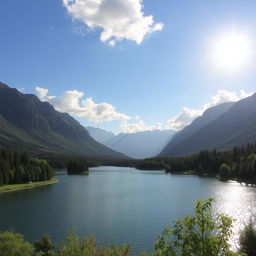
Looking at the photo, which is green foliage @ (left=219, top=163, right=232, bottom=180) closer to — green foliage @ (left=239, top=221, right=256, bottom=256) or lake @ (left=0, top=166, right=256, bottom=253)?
lake @ (left=0, top=166, right=256, bottom=253)

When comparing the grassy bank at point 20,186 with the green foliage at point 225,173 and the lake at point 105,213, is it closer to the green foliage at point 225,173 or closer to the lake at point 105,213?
the lake at point 105,213

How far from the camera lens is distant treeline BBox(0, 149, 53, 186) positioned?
479ft

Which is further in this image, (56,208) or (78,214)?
(56,208)

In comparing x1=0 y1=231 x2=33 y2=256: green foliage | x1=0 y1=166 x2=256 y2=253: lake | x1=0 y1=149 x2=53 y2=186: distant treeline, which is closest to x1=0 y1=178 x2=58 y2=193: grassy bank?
x1=0 y1=149 x2=53 y2=186: distant treeline

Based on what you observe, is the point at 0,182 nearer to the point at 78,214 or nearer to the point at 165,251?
the point at 78,214

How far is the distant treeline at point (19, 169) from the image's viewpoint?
14588 centimetres

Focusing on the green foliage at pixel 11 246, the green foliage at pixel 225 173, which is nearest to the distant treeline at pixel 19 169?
the green foliage at pixel 225 173

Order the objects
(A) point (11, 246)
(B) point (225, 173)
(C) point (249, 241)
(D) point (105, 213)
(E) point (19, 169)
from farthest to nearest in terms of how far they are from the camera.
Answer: (B) point (225, 173)
(E) point (19, 169)
(D) point (105, 213)
(C) point (249, 241)
(A) point (11, 246)

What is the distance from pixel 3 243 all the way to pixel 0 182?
354 feet

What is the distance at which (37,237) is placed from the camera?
210 ft

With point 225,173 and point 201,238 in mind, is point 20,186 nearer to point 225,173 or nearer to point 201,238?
point 225,173

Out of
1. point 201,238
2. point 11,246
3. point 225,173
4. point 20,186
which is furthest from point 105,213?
point 225,173

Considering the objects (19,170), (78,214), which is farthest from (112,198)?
(19,170)

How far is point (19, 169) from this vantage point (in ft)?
513
